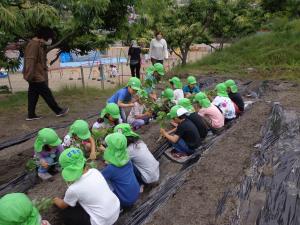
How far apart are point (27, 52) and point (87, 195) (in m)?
4.50

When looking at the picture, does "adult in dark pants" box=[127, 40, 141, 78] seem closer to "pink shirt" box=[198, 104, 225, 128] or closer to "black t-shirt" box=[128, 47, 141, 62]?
"black t-shirt" box=[128, 47, 141, 62]

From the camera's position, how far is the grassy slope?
12414 mm

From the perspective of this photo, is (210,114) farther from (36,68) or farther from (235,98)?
(36,68)

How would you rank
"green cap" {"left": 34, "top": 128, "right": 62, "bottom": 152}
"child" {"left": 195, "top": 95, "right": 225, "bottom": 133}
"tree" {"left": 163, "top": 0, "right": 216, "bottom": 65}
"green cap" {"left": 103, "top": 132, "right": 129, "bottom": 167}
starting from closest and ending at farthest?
1. "green cap" {"left": 103, "top": 132, "right": 129, "bottom": 167}
2. "green cap" {"left": 34, "top": 128, "right": 62, "bottom": 152}
3. "child" {"left": 195, "top": 95, "right": 225, "bottom": 133}
4. "tree" {"left": 163, "top": 0, "right": 216, "bottom": 65}

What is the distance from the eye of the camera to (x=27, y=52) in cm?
680

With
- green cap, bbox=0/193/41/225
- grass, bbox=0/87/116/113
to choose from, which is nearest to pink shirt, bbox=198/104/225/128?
grass, bbox=0/87/116/113

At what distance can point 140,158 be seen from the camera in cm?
421

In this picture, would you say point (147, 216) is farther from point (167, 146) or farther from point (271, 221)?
point (167, 146)

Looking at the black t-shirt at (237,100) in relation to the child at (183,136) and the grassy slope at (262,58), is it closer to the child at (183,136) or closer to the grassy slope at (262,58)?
the child at (183,136)

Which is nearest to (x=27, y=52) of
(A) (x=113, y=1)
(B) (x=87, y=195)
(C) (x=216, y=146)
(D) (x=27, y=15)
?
(D) (x=27, y=15)

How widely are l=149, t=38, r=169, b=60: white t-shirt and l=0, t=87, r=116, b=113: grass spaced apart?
1705 mm

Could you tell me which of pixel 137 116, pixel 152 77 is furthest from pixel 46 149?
pixel 152 77

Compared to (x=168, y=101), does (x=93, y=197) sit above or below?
below

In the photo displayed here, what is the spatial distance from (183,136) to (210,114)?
50.0 inches
